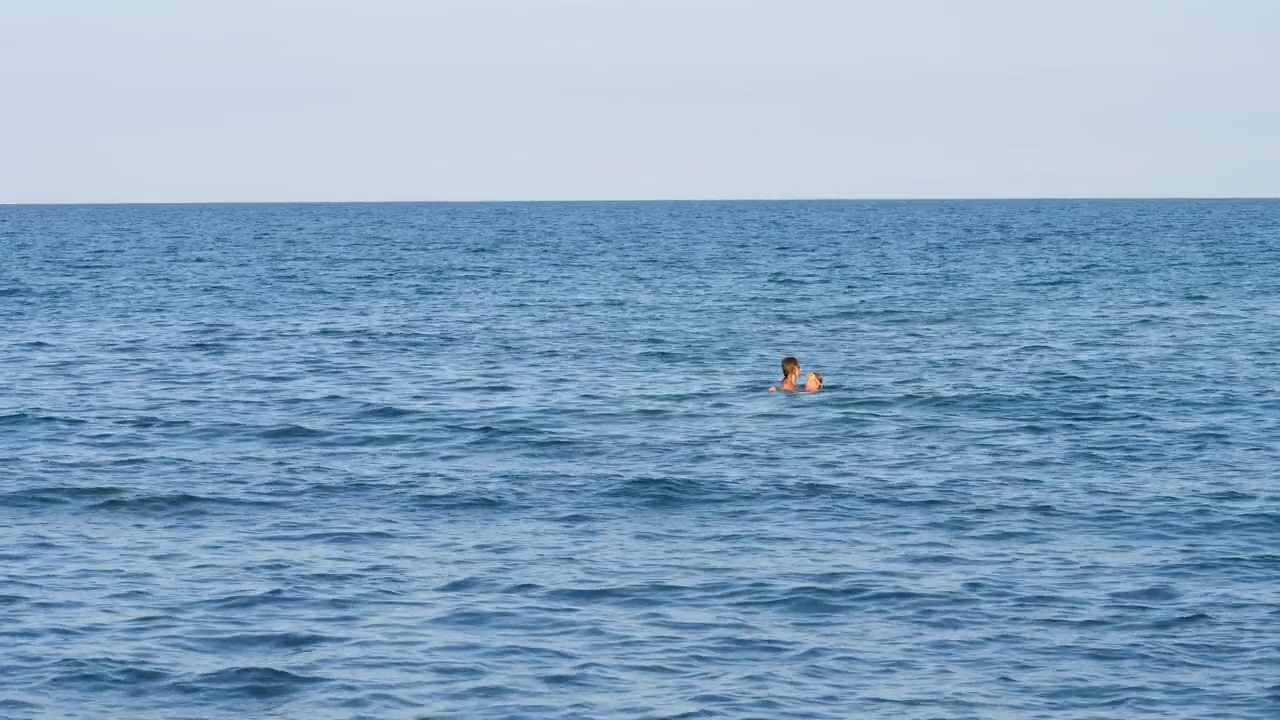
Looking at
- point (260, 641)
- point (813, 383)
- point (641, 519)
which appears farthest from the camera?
point (813, 383)

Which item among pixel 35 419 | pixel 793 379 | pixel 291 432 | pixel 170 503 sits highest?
pixel 793 379

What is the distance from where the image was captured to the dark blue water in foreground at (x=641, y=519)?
16.1 m

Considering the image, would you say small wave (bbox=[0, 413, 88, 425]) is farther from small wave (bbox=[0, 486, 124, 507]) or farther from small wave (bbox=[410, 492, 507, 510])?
small wave (bbox=[410, 492, 507, 510])

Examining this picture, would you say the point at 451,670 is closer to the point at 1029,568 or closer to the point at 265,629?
the point at 265,629

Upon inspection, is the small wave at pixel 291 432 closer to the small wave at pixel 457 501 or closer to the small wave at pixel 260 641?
the small wave at pixel 457 501

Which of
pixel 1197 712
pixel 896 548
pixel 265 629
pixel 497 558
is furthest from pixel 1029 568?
pixel 265 629

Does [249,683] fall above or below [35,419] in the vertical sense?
below

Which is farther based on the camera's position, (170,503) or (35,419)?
(35,419)

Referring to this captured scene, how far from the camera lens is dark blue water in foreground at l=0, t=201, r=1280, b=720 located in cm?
1609

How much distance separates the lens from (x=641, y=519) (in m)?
23.0

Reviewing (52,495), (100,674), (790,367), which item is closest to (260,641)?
(100,674)

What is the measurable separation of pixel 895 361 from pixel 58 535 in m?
24.6

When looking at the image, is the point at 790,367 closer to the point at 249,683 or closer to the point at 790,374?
the point at 790,374

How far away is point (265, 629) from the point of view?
17594 mm
